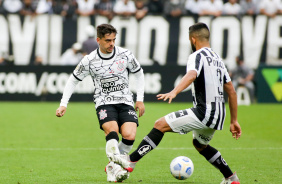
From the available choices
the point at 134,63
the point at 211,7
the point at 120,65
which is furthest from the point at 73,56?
the point at 120,65

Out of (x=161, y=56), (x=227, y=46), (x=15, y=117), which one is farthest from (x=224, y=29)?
(x=15, y=117)

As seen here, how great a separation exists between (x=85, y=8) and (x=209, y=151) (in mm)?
17518

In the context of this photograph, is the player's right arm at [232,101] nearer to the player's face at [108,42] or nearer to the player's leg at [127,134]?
the player's leg at [127,134]

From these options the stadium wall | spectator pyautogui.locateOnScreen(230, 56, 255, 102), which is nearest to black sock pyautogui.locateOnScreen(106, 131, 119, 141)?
spectator pyautogui.locateOnScreen(230, 56, 255, 102)

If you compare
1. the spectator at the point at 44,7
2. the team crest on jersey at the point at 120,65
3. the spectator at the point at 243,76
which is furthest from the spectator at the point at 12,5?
the team crest on jersey at the point at 120,65

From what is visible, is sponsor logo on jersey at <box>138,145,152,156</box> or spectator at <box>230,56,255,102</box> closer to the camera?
sponsor logo on jersey at <box>138,145,152,156</box>

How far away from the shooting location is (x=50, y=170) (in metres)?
8.45

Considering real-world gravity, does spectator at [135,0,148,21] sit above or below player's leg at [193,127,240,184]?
below

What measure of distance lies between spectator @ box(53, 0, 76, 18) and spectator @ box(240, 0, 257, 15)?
700cm

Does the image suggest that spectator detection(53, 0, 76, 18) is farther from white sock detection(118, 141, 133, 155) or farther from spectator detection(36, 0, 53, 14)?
white sock detection(118, 141, 133, 155)

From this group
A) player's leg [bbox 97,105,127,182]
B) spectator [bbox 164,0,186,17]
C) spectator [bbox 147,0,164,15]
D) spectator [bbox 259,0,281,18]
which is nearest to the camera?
player's leg [bbox 97,105,127,182]

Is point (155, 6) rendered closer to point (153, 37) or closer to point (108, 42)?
point (153, 37)

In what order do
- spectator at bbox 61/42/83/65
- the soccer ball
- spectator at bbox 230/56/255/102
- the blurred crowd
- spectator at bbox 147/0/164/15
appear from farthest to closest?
spectator at bbox 147/0/164/15 → the blurred crowd → spectator at bbox 61/42/83/65 → spectator at bbox 230/56/255/102 → the soccer ball

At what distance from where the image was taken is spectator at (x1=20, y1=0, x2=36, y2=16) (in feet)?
77.8
